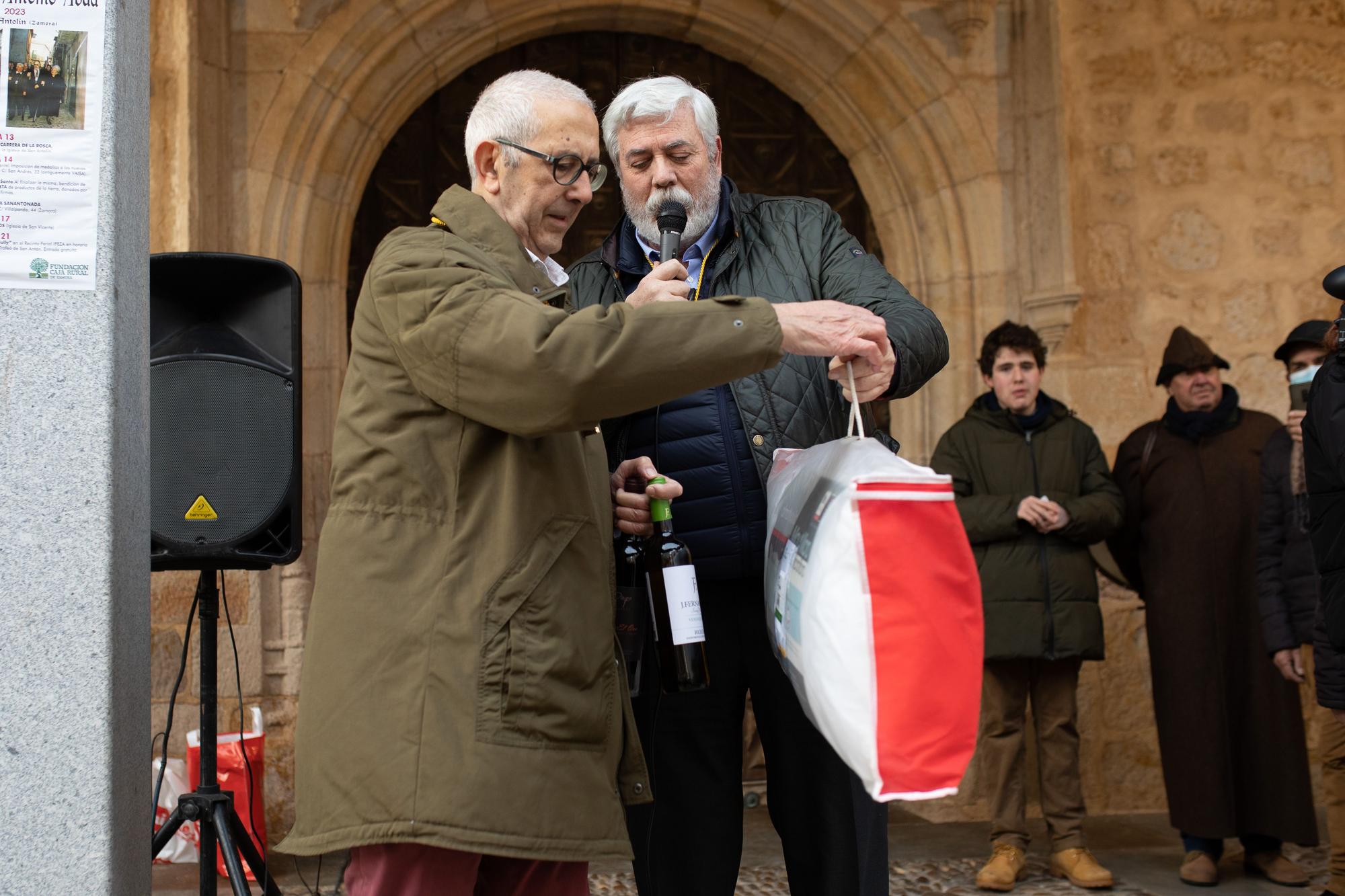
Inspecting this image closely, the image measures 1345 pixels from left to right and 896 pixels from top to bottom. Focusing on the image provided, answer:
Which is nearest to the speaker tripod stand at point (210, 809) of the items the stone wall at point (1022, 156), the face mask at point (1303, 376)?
the stone wall at point (1022, 156)

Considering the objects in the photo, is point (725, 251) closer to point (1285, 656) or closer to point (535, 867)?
point (535, 867)

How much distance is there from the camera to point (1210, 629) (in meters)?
5.07

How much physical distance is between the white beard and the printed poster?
0.95 m

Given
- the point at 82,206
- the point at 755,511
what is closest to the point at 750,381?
the point at 755,511

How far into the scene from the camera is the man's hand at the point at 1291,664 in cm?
464

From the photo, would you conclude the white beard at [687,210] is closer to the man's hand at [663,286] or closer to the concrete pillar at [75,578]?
the man's hand at [663,286]

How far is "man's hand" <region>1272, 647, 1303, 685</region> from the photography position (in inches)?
183

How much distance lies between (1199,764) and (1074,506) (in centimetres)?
100

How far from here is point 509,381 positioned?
1868 mm

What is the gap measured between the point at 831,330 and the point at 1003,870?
126 inches

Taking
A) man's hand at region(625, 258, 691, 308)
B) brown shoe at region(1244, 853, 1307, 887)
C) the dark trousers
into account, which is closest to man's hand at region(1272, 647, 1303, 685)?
brown shoe at region(1244, 853, 1307, 887)

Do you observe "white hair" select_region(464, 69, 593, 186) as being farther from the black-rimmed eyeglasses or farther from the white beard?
the white beard

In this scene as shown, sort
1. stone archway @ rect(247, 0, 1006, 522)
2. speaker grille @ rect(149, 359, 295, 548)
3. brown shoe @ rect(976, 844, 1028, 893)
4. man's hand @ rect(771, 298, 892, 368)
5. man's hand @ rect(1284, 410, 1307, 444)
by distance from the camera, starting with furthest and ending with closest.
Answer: stone archway @ rect(247, 0, 1006, 522) → brown shoe @ rect(976, 844, 1028, 893) → man's hand @ rect(1284, 410, 1307, 444) → speaker grille @ rect(149, 359, 295, 548) → man's hand @ rect(771, 298, 892, 368)

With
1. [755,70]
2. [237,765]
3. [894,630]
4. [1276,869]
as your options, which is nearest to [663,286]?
[894,630]
